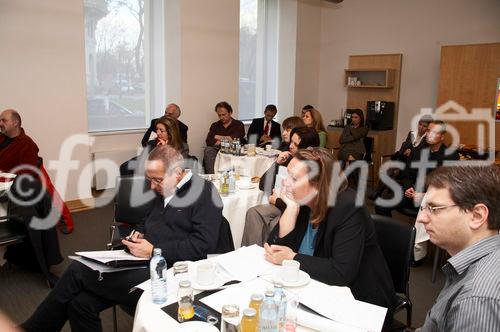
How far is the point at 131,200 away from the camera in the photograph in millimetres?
3404

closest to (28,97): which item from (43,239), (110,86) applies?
(110,86)

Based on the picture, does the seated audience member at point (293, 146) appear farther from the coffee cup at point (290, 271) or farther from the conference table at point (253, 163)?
the coffee cup at point (290, 271)

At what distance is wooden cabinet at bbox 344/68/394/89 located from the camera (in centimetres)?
761

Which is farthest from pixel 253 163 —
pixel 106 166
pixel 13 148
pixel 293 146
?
pixel 13 148

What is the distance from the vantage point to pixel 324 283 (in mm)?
1857

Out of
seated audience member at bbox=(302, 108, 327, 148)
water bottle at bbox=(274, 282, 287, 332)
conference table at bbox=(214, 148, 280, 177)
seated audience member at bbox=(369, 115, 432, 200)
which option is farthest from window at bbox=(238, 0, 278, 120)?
water bottle at bbox=(274, 282, 287, 332)

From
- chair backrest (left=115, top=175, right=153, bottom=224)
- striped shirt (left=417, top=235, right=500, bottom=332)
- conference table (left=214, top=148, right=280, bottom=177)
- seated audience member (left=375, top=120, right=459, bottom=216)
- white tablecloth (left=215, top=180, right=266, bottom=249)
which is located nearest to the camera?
striped shirt (left=417, top=235, right=500, bottom=332)

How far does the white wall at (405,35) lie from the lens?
6.80 m

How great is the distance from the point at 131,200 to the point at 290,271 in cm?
200

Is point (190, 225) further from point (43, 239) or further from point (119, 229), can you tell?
point (43, 239)

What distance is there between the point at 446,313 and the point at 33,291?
321 cm

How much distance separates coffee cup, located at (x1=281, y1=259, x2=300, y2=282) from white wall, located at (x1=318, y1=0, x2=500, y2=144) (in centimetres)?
653

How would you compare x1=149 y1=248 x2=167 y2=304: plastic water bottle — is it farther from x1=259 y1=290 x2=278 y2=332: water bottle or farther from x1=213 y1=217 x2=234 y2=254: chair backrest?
x1=213 y1=217 x2=234 y2=254: chair backrest

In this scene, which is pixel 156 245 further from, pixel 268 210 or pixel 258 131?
pixel 258 131
